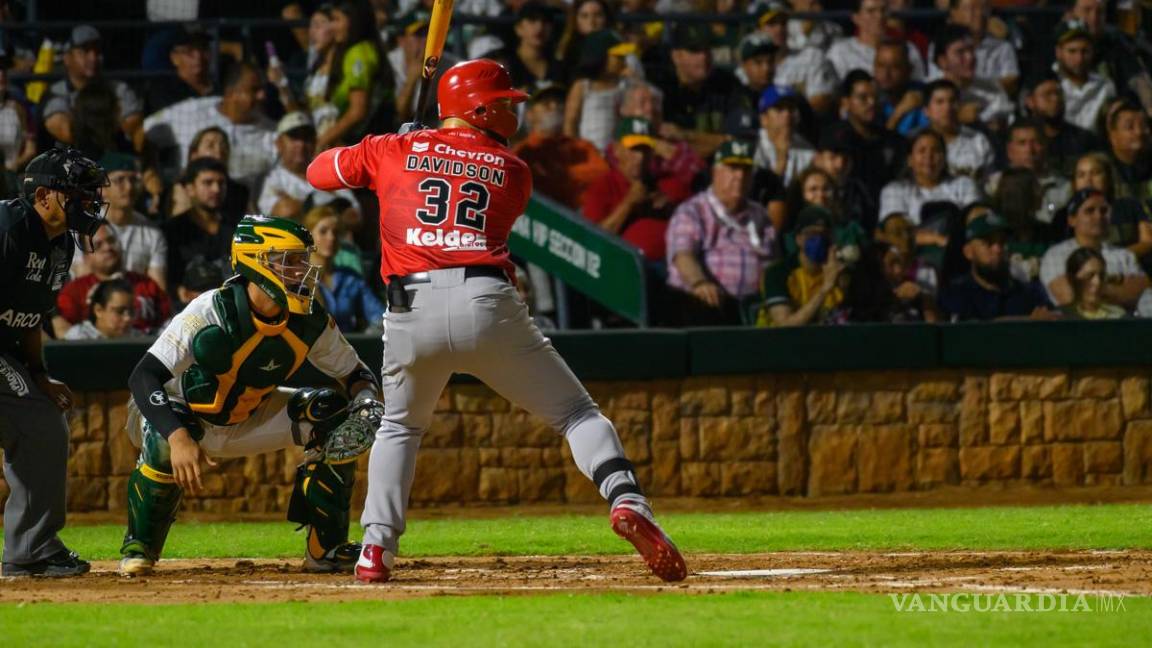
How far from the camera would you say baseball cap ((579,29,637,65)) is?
1259 centimetres

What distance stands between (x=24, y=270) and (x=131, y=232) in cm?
465

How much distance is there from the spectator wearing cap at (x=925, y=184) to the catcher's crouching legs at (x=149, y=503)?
6775 millimetres

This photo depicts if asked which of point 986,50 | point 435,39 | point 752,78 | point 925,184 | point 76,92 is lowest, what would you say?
point 925,184

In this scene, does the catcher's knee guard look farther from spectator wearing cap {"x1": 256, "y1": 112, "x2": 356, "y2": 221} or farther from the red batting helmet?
spectator wearing cap {"x1": 256, "y1": 112, "x2": 356, "y2": 221}

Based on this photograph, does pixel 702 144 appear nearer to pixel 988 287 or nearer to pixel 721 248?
pixel 721 248

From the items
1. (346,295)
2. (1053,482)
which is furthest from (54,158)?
(1053,482)

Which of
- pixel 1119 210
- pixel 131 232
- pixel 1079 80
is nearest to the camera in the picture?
pixel 131 232

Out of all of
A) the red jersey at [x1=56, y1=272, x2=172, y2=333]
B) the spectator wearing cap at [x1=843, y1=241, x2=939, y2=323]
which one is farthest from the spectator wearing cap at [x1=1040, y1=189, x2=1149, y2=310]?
the red jersey at [x1=56, y1=272, x2=172, y2=333]

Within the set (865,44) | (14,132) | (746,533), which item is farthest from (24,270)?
(865,44)

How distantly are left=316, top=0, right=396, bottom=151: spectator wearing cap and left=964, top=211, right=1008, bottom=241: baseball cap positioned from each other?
4151mm

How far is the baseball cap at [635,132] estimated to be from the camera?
11773 mm

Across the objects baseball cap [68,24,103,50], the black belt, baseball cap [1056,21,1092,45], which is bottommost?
the black belt

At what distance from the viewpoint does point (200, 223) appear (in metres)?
11.3

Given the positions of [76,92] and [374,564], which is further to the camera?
[76,92]
